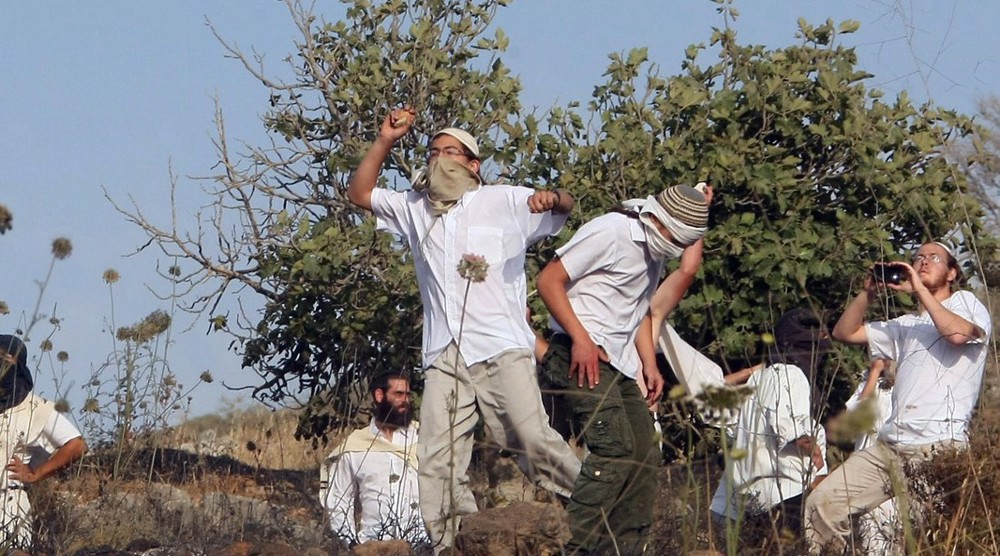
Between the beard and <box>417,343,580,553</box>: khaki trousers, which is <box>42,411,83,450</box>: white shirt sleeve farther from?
<box>417,343,580,553</box>: khaki trousers

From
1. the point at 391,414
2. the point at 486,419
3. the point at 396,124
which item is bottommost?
the point at 486,419

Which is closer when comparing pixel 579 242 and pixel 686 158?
pixel 579 242

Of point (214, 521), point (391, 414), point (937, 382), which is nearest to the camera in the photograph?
point (937, 382)

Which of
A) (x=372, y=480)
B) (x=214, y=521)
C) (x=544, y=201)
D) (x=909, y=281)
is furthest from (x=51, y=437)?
(x=909, y=281)

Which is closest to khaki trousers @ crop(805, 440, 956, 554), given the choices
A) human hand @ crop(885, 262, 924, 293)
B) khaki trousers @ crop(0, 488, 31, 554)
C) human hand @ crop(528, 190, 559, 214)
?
human hand @ crop(885, 262, 924, 293)

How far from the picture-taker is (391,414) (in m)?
7.08

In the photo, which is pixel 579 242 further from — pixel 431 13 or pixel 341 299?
pixel 431 13

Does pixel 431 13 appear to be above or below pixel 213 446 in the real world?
above

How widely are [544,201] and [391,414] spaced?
2.07 meters

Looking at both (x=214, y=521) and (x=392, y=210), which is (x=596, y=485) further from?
(x=214, y=521)

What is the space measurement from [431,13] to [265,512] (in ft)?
11.2

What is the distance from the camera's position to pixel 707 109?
28.2 feet

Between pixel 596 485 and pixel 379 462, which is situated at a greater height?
pixel 379 462

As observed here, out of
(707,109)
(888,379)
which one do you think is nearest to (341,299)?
(707,109)
